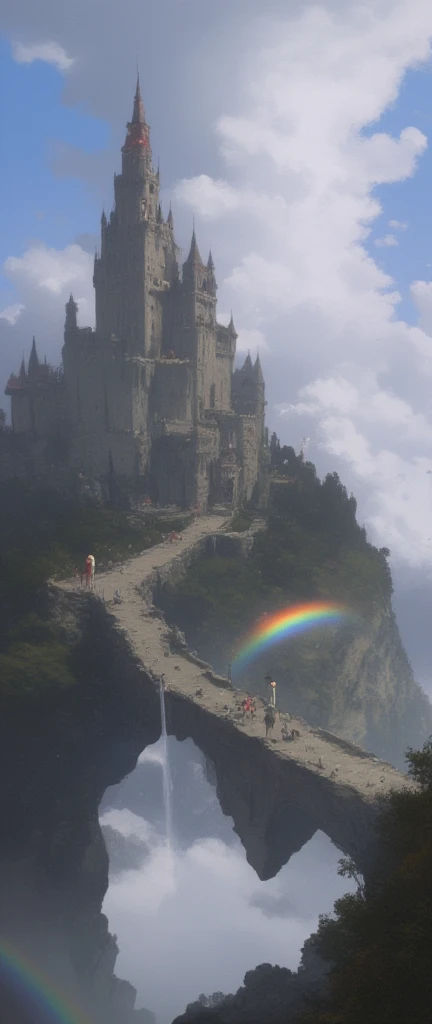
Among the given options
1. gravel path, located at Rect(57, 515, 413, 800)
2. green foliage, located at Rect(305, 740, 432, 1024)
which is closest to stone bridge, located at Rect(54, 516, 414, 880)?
gravel path, located at Rect(57, 515, 413, 800)

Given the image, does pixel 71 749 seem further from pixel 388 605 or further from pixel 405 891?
pixel 388 605

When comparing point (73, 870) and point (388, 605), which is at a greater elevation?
point (388, 605)

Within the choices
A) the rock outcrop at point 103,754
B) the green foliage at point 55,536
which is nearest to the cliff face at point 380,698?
the green foliage at point 55,536

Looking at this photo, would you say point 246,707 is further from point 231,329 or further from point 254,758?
point 231,329

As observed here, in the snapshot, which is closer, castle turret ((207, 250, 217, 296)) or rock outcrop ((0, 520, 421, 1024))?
rock outcrop ((0, 520, 421, 1024))

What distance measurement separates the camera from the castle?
77.1 meters

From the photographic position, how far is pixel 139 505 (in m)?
75.2

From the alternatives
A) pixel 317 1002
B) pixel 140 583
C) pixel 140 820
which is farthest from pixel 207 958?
pixel 317 1002

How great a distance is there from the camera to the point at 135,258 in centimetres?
8025

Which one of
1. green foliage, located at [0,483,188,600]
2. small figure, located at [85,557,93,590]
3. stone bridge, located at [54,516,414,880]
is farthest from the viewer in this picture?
green foliage, located at [0,483,188,600]

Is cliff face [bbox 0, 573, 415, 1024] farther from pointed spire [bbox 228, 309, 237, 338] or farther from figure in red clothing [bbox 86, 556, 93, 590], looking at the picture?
pointed spire [bbox 228, 309, 237, 338]

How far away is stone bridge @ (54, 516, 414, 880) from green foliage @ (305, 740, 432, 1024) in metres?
5.70

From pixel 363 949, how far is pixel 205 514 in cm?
5834

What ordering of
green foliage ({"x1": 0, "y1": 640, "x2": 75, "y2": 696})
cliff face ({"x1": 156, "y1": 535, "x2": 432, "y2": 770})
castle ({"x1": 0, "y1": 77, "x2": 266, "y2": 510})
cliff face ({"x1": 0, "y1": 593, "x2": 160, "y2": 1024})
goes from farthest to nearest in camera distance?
castle ({"x1": 0, "y1": 77, "x2": 266, "y2": 510}) < cliff face ({"x1": 156, "y1": 535, "x2": 432, "y2": 770}) < cliff face ({"x1": 0, "y1": 593, "x2": 160, "y2": 1024}) < green foliage ({"x1": 0, "y1": 640, "x2": 75, "y2": 696})
